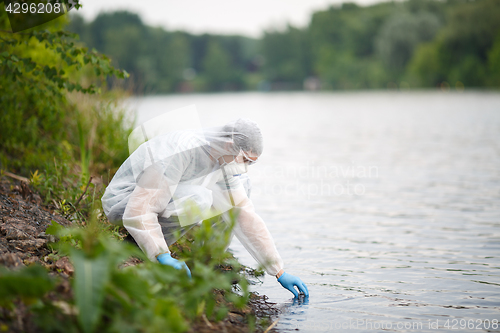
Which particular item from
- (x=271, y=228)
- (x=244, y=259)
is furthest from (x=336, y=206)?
(x=244, y=259)

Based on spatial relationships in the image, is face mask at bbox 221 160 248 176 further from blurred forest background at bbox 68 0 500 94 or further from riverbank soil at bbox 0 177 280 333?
blurred forest background at bbox 68 0 500 94

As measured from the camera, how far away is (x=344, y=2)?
419 ft

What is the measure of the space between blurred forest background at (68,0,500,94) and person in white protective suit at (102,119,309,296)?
16.5 ft

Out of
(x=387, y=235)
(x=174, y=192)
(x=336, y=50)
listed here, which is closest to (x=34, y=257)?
(x=174, y=192)

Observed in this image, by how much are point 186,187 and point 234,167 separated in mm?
403

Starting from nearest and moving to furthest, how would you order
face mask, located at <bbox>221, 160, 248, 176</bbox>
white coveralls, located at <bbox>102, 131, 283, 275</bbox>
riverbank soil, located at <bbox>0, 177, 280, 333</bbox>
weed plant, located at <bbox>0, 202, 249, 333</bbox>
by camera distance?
weed plant, located at <bbox>0, 202, 249, 333</bbox>, riverbank soil, located at <bbox>0, 177, 280, 333</bbox>, white coveralls, located at <bbox>102, 131, 283, 275</bbox>, face mask, located at <bbox>221, 160, 248, 176</bbox>

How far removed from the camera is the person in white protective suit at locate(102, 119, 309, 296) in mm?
3561

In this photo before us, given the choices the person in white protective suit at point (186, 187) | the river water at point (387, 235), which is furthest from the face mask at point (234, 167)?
the river water at point (387, 235)

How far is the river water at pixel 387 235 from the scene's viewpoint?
155 inches

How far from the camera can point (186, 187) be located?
3908mm

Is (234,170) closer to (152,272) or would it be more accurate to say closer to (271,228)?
(152,272)

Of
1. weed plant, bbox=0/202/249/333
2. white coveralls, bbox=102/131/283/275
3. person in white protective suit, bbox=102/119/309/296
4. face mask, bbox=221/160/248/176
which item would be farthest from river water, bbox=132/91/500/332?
weed plant, bbox=0/202/249/333

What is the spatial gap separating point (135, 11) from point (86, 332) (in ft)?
287

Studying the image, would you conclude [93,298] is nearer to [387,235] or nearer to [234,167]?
[234,167]
